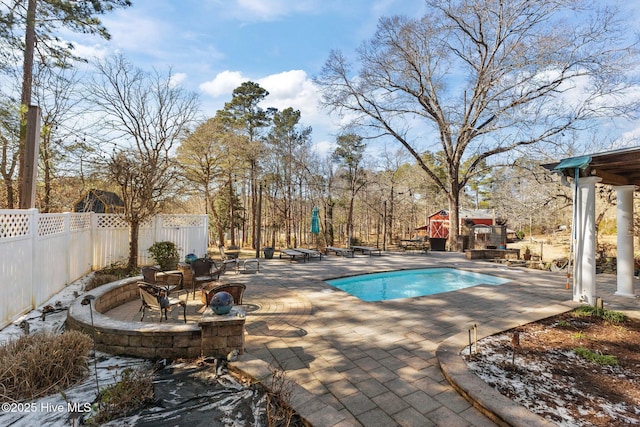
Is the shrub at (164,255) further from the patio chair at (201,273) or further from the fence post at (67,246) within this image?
the patio chair at (201,273)

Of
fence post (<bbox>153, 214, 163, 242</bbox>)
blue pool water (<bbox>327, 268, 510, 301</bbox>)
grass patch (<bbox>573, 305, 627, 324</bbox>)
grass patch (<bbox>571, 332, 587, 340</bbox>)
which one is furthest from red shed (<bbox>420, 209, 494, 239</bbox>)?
grass patch (<bbox>571, 332, 587, 340</bbox>)

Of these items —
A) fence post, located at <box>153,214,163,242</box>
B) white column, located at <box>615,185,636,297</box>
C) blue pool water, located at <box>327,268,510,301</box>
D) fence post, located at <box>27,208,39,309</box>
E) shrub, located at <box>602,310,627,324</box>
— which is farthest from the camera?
fence post, located at <box>153,214,163,242</box>

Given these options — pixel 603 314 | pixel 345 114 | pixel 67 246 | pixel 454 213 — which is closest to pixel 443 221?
pixel 454 213

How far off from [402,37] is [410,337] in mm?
14321

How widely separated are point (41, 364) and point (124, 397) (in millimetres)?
940

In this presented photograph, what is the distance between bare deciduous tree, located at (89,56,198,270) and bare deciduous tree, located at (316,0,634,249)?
7534mm

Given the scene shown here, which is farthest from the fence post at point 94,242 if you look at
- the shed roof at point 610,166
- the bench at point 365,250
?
the shed roof at point 610,166

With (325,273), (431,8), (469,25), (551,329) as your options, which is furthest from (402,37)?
(551,329)

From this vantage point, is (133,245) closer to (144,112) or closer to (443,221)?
(144,112)

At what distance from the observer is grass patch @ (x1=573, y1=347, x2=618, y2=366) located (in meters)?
3.10

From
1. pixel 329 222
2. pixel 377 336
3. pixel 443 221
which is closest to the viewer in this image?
pixel 377 336

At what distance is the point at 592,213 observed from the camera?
5.37 metres

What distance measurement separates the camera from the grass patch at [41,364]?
2.45 m

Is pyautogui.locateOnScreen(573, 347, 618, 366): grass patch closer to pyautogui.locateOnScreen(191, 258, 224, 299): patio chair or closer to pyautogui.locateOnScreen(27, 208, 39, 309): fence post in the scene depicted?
pyautogui.locateOnScreen(191, 258, 224, 299): patio chair
